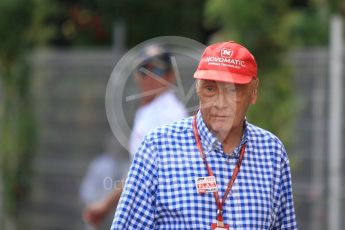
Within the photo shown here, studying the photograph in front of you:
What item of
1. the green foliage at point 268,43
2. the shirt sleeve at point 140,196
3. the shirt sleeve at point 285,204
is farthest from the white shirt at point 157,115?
the green foliage at point 268,43

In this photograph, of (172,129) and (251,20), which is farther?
(251,20)

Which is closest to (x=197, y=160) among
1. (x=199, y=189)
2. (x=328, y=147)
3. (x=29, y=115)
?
(x=199, y=189)

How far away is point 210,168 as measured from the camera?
370 cm

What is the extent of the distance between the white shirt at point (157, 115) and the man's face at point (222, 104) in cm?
165

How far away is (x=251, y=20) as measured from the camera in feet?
25.8

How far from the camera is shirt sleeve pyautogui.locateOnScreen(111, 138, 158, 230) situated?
3701mm

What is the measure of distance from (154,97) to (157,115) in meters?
0.16

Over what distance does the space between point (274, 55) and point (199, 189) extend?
475 cm

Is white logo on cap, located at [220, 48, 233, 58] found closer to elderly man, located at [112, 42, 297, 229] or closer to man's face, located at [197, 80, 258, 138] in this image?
elderly man, located at [112, 42, 297, 229]

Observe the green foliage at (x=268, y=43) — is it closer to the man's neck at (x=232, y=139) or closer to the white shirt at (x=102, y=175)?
the white shirt at (x=102, y=175)

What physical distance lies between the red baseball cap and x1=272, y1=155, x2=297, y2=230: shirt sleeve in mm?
420

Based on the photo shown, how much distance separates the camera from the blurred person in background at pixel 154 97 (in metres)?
5.49

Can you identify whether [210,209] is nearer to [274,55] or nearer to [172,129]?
[172,129]

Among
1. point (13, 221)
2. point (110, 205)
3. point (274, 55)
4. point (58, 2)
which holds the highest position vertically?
point (58, 2)
